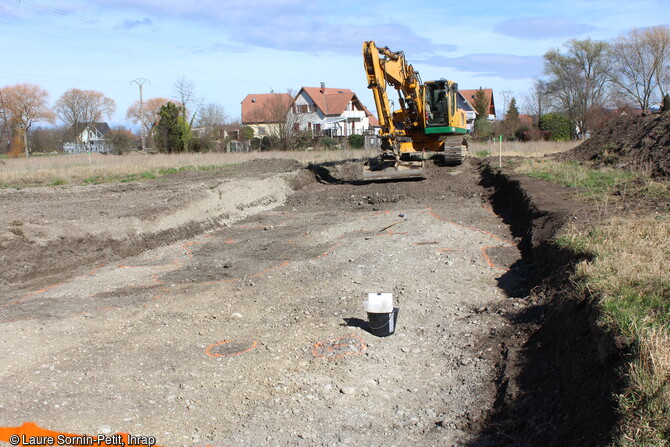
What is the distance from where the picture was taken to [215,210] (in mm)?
16047

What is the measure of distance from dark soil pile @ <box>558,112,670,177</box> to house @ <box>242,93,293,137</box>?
101ft

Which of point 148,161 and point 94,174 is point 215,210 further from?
point 148,161

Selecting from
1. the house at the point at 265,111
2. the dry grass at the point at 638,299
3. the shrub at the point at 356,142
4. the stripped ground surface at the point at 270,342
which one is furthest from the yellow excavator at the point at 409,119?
the shrub at the point at 356,142

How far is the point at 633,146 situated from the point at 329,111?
56.6m

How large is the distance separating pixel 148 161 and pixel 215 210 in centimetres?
1937

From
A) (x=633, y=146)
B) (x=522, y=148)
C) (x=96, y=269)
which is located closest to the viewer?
(x=96, y=269)

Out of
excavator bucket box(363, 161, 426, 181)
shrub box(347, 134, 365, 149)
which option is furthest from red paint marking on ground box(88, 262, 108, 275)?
shrub box(347, 134, 365, 149)

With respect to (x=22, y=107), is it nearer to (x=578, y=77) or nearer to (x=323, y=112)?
(x=323, y=112)

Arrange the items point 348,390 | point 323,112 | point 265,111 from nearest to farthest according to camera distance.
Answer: point 348,390 → point 265,111 → point 323,112

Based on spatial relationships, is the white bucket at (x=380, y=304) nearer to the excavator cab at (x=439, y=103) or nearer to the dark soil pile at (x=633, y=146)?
the dark soil pile at (x=633, y=146)

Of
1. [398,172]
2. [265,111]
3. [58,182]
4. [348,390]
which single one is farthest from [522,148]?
[265,111]

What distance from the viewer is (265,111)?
68125 mm

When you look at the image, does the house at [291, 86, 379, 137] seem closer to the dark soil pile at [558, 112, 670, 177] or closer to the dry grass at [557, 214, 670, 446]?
the dark soil pile at [558, 112, 670, 177]

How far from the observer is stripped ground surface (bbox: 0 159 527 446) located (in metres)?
5.02
